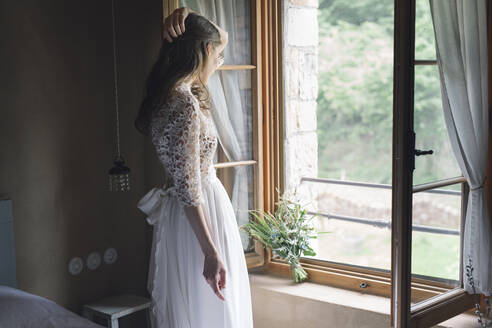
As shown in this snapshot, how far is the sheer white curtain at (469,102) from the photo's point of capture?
2473 millimetres

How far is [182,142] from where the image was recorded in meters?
1.98

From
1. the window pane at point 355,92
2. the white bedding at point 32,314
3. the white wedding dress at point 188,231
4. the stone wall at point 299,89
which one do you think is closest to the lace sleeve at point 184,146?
the white wedding dress at point 188,231

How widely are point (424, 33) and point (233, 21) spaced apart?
105 centimetres

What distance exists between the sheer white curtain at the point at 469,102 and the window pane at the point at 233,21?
3.45 feet

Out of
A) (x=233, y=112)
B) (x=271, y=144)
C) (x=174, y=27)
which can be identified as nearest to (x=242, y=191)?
(x=271, y=144)

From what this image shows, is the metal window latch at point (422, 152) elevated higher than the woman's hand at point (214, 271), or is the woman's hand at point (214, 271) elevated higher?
the metal window latch at point (422, 152)

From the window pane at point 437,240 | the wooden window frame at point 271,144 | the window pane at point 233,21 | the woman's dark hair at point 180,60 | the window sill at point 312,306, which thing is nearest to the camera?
the woman's dark hair at point 180,60

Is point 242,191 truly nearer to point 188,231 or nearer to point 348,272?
point 348,272

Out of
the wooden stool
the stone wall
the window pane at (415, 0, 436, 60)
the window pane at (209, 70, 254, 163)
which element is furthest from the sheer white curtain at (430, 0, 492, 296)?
the wooden stool

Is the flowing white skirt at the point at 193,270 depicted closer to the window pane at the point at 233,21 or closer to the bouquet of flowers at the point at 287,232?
the bouquet of flowers at the point at 287,232

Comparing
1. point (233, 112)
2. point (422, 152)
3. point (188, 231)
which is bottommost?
point (188, 231)

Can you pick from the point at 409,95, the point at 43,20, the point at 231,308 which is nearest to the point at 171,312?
the point at 231,308

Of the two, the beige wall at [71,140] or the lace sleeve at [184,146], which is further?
the beige wall at [71,140]

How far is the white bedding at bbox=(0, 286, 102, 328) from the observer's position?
2.05 m
